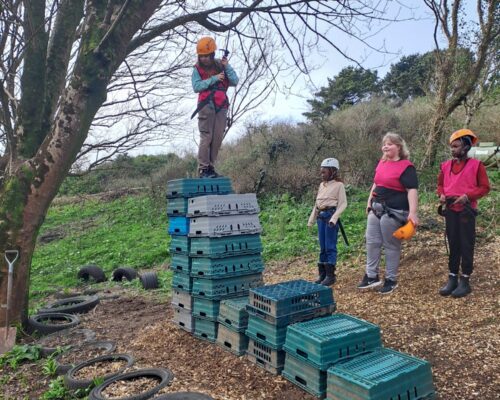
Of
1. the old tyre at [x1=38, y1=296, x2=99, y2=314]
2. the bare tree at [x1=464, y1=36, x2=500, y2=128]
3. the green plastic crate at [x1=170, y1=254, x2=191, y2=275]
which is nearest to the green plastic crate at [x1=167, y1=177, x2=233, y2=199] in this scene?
the green plastic crate at [x1=170, y1=254, x2=191, y2=275]

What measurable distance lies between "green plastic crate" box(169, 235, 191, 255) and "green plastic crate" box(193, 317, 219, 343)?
80 centimetres

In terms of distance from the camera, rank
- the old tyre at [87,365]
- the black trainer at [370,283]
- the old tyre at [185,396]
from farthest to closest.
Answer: the black trainer at [370,283] → the old tyre at [87,365] → the old tyre at [185,396]

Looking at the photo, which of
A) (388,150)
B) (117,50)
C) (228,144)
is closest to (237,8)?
(117,50)

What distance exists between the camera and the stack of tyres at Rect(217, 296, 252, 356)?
4449 millimetres

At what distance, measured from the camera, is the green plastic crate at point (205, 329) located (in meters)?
4.91

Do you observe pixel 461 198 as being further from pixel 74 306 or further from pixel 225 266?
pixel 74 306

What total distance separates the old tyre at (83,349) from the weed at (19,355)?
0.37m

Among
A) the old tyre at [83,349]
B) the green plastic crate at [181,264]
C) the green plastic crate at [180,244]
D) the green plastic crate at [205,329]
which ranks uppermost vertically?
Answer: the green plastic crate at [180,244]

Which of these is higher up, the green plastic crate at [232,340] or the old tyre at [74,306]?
the green plastic crate at [232,340]

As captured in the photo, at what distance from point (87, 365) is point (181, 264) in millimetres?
1461

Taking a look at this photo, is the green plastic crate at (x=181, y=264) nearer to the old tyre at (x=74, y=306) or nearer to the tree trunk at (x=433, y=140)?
the old tyre at (x=74, y=306)

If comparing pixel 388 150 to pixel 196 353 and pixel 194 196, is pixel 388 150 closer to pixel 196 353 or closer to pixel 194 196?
pixel 194 196

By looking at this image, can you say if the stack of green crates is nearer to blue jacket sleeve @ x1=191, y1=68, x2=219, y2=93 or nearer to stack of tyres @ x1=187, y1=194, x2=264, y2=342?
stack of tyres @ x1=187, y1=194, x2=264, y2=342

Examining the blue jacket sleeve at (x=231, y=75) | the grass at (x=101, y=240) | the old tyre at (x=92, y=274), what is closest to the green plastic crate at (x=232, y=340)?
the blue jacket sleeve at (x=231, y=75)
